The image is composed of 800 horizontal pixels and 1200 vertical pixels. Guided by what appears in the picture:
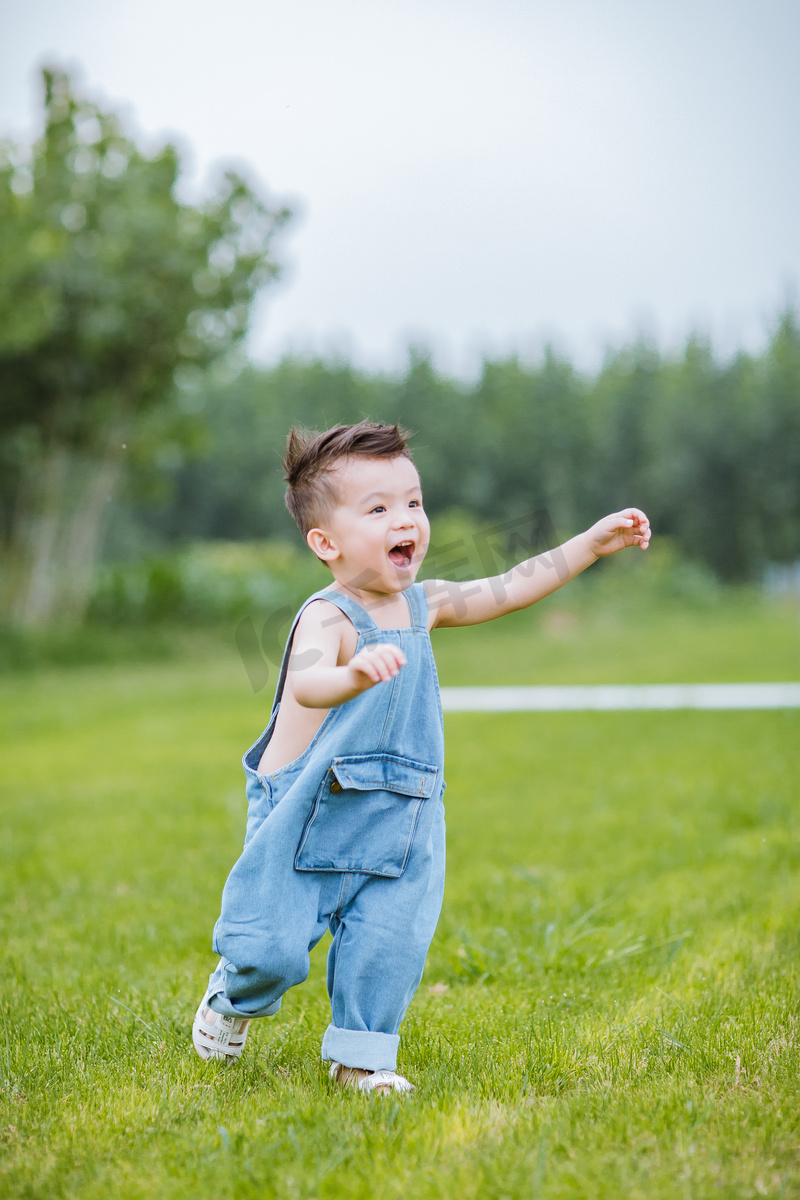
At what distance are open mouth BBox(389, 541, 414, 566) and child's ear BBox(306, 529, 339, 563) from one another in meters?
0.12

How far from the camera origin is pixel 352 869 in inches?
86.3

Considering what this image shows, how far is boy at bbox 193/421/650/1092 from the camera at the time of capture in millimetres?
2152

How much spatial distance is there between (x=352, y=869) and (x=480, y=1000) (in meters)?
0.81

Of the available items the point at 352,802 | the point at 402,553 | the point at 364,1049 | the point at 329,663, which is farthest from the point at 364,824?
the point at 402,553

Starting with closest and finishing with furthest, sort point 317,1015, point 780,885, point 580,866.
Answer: point 317,1015
point 780,885
point 580,866

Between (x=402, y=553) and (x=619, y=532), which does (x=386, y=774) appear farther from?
(x=619, y=532)

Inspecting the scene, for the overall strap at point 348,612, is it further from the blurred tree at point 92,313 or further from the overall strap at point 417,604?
the blurred tree at point 92,313

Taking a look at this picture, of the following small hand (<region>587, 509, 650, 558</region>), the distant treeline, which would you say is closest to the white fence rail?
small hand (<region>587, 509, 650, 558</region>)

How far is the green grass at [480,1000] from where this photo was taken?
1821 mm

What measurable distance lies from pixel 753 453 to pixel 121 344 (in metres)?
13.0

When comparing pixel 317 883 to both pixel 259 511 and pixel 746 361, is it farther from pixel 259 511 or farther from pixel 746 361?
pixel 259 511

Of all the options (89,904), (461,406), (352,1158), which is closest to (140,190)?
(461,406)

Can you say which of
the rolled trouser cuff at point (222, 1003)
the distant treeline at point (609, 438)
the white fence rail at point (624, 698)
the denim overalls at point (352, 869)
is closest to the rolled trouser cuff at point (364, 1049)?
the denim overalls at point (352, 869)

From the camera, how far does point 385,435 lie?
225cm
